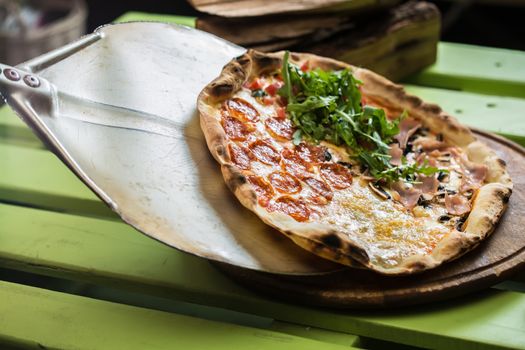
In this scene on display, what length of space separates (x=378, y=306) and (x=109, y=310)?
22.0 inches

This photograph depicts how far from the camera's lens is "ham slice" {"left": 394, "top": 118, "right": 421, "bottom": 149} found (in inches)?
82.9

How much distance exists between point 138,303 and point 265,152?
50cm

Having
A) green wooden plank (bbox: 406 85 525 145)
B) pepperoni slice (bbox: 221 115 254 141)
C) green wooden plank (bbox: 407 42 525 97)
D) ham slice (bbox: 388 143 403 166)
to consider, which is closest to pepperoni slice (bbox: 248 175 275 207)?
pepperoni slice (bbox: 221 115 254 141)

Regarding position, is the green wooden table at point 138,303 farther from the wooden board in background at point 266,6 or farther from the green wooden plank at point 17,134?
the wooden board in background at point 266,6

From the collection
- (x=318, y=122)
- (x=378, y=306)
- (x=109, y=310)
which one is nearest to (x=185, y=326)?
(x=109, y=310)

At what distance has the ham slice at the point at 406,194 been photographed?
1.85m

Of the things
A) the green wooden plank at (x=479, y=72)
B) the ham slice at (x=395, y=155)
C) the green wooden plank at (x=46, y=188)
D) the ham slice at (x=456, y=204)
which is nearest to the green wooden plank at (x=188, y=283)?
the green wooden plank at (x=46, y=188)

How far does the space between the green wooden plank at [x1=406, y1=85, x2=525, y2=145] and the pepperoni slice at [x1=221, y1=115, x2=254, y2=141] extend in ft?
2.92

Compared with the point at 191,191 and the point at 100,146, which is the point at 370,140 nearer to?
the point at 191,191

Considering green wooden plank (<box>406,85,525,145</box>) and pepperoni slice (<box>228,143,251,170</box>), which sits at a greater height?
pepperoni slice (<box>228,143,251,170</box>)

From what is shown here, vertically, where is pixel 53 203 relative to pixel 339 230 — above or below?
below

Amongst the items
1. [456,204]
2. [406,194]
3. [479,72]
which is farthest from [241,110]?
[479,72]

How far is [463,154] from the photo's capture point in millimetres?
2104

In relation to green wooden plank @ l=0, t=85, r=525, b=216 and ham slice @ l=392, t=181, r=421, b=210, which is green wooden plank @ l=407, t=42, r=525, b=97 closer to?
green wooden plank @ l=0, t=85, r=525, b=216
